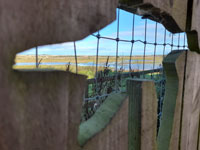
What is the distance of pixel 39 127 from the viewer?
0.36m

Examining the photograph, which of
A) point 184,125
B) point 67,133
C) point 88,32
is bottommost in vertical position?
point 184,125

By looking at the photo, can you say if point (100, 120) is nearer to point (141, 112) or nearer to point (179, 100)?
point (141, 112)

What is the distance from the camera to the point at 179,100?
2.66ft

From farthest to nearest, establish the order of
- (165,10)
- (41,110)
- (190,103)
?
(190,103) → (165,10) → (41,110)

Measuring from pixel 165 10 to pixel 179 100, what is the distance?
0.38 meters

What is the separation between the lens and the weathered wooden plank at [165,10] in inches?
21.4

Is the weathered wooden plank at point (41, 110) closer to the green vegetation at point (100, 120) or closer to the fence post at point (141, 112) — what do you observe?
the green vegetation at point (100, 120)

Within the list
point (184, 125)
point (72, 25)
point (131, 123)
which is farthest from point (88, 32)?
point (184, 125)

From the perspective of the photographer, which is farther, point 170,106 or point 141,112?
point 170,106

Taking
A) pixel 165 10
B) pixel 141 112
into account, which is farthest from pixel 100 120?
pixel 165 10

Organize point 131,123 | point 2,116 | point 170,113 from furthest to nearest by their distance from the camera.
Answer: point 170,113 < point 131,123 < point 2,116

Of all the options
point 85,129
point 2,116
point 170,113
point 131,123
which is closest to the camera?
point 2,116

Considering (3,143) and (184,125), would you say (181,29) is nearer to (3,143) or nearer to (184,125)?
(184,125)

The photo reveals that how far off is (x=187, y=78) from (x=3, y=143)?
0.73m
